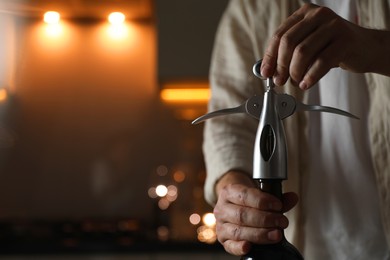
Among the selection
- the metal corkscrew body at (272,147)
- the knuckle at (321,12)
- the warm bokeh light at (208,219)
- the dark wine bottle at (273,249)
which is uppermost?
the knuckle at (321,12)

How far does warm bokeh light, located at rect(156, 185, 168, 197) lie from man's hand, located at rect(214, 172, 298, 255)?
5.08 feet

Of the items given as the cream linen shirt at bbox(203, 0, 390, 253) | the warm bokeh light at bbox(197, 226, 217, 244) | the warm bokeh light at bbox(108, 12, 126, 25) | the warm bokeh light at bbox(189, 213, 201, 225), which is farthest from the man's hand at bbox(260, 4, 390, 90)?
the warm bokeh light at bbox(108, 12, 126, 25)

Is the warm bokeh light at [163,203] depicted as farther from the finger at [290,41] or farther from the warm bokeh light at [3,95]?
the finger at [290,41]

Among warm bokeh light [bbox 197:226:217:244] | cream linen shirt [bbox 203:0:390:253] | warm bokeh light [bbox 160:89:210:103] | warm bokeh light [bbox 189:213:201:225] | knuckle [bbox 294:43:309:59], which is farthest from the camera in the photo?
warm bokeh light [bbox 160:89:210:103]

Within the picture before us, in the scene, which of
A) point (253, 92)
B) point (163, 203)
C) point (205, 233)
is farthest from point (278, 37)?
point (163, 203)

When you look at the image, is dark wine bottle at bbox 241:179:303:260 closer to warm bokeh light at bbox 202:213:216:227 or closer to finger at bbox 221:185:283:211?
finger at bbox 221:185:283:211

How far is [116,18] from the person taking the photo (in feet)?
7.57

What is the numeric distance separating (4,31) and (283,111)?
6.37ft

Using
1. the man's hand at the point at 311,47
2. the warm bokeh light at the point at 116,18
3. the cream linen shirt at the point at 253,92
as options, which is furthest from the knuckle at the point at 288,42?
the warm bokeh light at the point at 116,18

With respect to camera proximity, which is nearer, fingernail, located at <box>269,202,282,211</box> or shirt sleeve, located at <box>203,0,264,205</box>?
fingernail, located at <box>269,202,282,211</box>

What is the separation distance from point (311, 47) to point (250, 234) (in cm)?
16

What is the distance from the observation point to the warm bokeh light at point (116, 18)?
229cm

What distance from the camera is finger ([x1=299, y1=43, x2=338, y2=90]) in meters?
0.49

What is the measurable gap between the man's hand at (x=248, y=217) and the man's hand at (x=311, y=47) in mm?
93
